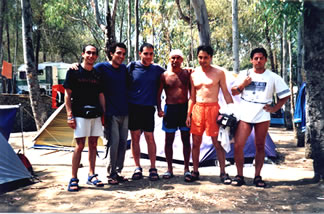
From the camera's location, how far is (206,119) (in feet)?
15.8

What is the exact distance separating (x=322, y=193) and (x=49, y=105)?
458 inches

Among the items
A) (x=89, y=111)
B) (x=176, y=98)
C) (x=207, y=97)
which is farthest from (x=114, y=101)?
(x=207, y=97)

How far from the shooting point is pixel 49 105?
45.0 feet

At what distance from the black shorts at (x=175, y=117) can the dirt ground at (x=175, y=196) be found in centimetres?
81

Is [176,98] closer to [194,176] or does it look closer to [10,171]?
[194,176]

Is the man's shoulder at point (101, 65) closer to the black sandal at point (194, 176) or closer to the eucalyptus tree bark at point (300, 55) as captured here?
the black sandal at point (194, 176)

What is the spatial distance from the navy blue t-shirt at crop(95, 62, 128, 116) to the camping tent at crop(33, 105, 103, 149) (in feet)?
13.2

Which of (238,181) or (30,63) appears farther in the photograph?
(30,63)

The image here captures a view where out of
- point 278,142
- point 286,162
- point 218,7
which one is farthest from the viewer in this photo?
point 218,7

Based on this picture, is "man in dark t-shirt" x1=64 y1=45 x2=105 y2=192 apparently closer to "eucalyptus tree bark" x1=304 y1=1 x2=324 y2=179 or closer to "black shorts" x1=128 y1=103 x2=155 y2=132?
"black shorts" x1=128 y1=103 x2=155 y2=132

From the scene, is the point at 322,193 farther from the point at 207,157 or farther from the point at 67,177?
the point at 67,177

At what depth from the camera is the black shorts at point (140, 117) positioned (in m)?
4.97

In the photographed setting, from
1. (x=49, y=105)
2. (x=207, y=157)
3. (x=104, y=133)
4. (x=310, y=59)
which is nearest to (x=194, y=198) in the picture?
(x=104, y=133)

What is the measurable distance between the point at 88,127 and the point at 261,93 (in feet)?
8.09
